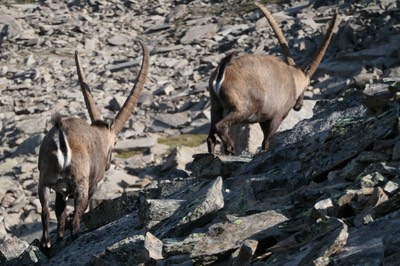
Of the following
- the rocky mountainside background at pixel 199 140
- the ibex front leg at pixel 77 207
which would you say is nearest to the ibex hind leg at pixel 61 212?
the rocky mountainside background at pixel 199 140

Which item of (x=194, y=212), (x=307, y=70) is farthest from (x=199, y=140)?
(x=194, y=212)

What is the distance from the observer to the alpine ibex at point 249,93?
12422mm

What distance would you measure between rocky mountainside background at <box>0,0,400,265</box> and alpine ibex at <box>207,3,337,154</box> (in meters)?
0.63

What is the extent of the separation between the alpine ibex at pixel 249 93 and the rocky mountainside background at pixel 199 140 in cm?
63

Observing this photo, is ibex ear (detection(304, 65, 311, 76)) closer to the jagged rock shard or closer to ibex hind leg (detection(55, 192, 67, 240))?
ibex hind leg (detection(55, 192, 67, 240))

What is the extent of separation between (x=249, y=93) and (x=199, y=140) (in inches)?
424

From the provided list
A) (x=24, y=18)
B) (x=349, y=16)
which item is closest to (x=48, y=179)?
(x=349, y=16)

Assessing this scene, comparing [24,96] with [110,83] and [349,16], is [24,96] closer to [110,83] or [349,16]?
[110,83]

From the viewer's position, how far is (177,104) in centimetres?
2706

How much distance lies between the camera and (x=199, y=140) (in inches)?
925

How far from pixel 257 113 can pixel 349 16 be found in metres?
19.2

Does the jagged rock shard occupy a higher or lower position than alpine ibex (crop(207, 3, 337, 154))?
higher

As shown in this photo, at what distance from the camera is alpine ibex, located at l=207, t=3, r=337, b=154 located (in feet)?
40.8

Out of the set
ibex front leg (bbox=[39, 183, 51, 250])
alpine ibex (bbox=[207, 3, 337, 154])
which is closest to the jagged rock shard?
ibex front leg (bbox=[39, 183, 51, 250])
